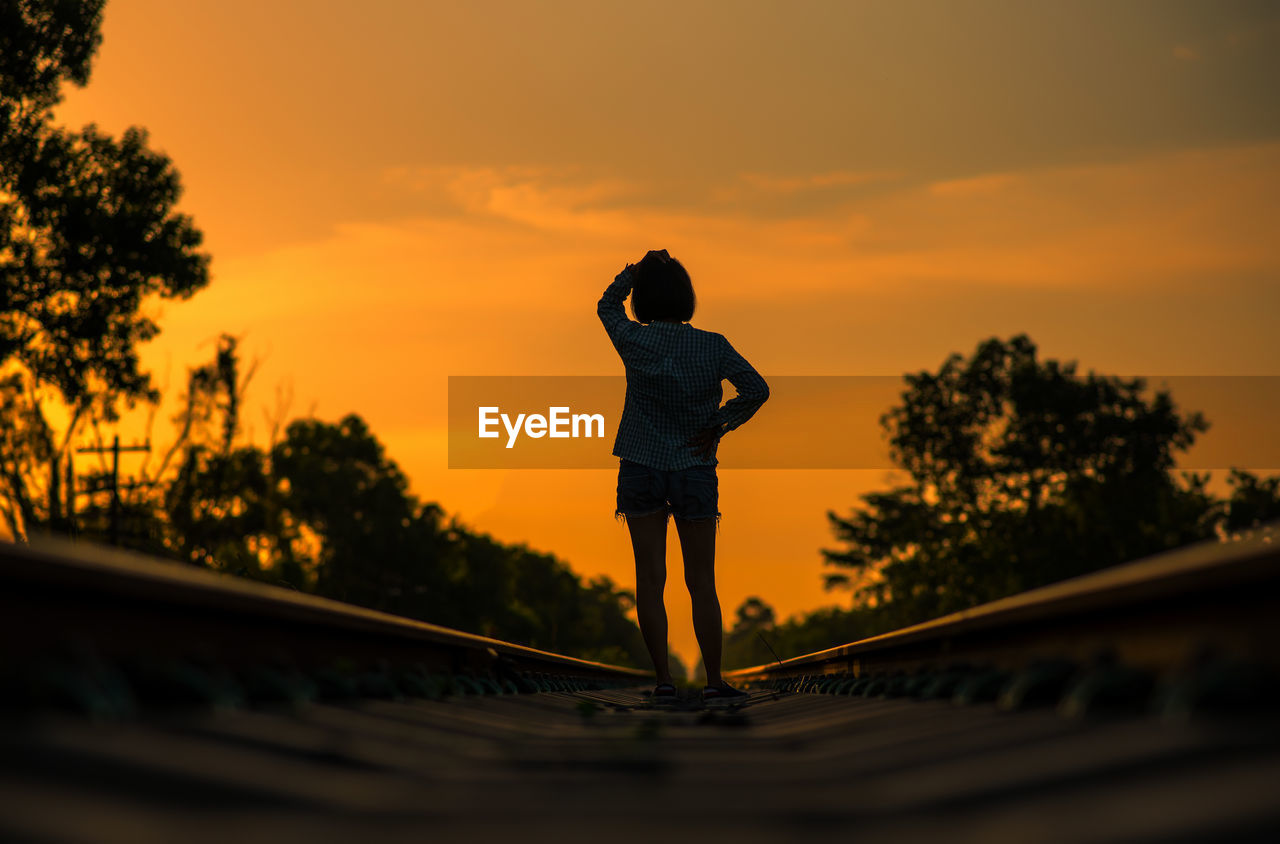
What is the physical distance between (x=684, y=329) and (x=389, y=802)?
4.78m

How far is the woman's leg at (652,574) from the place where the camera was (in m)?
6.18

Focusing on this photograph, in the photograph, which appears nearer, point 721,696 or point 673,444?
point 721,696

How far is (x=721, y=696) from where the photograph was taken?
5.59m

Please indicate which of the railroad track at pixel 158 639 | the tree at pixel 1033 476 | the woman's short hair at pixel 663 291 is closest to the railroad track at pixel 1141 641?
the railroad track at pixel 158 639

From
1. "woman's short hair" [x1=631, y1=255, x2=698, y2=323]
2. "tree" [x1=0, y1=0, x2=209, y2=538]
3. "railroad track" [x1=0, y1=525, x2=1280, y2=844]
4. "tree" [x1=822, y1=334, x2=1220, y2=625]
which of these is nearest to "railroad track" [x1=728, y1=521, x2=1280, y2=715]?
"railroad track" [x1=0, y1=525, x2=1280, y2=844]

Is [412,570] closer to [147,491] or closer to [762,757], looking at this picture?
[147,491]

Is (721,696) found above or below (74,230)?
below

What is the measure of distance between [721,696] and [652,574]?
2.77 ft

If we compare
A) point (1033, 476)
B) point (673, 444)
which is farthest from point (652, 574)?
point (1033, 476)

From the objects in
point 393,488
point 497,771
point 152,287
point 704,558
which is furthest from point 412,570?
point 497,771

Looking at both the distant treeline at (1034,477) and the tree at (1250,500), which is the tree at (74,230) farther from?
the tree at (1250,500)

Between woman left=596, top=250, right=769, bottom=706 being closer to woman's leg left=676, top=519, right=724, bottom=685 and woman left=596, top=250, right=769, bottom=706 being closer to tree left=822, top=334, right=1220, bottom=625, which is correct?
woman's leg left=676, top=519, right=724, bottom=685

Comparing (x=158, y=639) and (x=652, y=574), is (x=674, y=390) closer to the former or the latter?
(x=652, y=574)

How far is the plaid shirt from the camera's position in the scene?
20.2 ft
